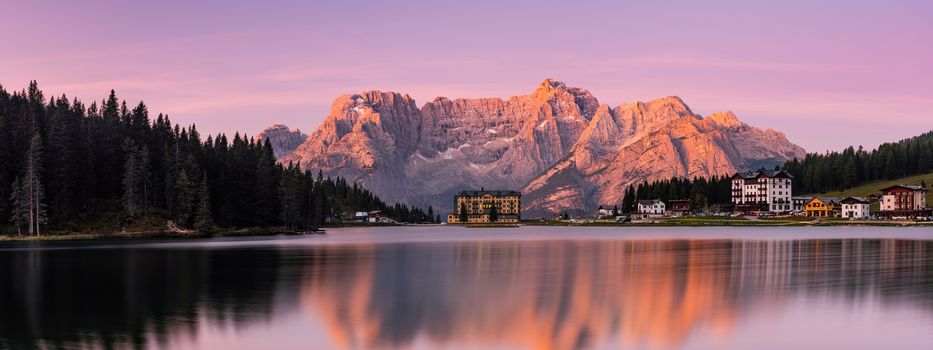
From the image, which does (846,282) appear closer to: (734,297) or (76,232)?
(734,297)

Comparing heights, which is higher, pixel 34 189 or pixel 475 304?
pixel 34 189

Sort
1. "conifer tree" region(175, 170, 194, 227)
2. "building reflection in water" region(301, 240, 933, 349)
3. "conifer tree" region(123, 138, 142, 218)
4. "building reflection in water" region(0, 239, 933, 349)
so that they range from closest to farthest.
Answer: "building reflection in water" region(0, 239, 933, 349) → "building reflection in water" region(301, 240, 933, 349) → "conifer tree" region(123, 138, 142, 218) → "conifer tree" region(175, 170, 194, 227)

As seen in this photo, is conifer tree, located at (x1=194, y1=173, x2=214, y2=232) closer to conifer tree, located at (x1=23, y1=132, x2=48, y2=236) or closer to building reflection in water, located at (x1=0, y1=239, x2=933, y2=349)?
conifer tree, located at (x1=23, y1=132, x2=48, y2=236)

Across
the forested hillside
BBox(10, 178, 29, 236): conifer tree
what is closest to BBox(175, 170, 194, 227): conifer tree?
the forested hillside

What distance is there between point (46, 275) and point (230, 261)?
20831 mm

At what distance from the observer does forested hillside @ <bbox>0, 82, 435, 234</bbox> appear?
158 metres

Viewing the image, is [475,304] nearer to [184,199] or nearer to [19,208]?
[184,199]

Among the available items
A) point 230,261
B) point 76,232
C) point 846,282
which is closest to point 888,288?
point 846,282

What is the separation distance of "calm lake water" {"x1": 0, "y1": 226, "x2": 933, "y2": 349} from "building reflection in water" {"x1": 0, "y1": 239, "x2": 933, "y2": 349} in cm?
14

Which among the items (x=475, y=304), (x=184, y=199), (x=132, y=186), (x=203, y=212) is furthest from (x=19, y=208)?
(x=475, y=304)

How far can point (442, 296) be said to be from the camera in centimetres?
5109

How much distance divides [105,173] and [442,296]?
138 meters

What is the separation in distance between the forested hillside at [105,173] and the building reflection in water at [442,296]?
246ft

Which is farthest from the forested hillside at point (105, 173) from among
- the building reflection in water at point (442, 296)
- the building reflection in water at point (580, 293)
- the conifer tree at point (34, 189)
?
the building reflection in water at point (580, 293)
